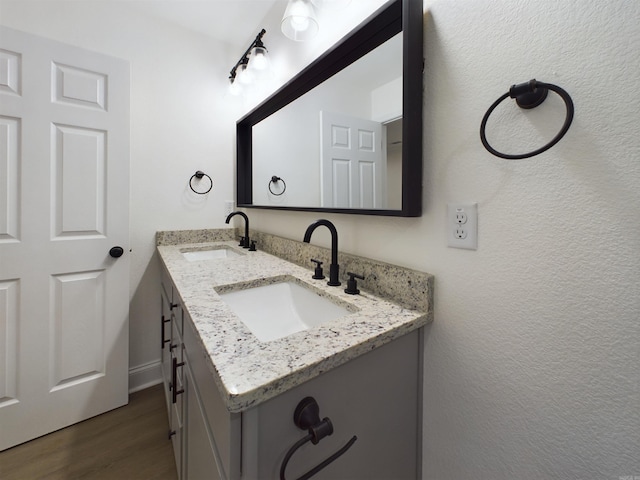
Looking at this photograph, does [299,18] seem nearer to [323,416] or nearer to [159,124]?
[159,124]

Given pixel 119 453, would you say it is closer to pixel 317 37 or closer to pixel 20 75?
pixel 20 75

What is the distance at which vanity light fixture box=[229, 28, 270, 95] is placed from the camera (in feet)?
5.21

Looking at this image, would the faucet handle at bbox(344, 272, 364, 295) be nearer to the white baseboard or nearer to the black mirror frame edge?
the black mirror frame edge

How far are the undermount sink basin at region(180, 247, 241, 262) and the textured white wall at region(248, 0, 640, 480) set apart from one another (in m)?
1.35

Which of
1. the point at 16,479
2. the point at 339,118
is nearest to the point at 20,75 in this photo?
the point at 339,118

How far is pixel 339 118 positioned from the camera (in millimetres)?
1092

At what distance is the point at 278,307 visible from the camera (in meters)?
1.05

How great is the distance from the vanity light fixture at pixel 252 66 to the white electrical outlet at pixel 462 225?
145cm

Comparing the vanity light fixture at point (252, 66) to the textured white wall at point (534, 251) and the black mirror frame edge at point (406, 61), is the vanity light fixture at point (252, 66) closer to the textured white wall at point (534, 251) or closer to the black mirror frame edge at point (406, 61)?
the black mirror frame edge at point (406, 61)

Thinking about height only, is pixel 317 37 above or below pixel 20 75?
above

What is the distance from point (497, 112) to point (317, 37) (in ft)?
3.10

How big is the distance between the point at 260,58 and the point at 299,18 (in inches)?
22.6

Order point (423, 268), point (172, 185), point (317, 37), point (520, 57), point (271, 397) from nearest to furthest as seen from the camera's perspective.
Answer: point (271, 397)
point (520, 57)
point (423, 268)
point (317, 37)
point (172, 185)

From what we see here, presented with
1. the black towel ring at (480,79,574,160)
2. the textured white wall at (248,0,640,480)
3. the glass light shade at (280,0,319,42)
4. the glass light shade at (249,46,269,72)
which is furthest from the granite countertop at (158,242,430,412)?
the glass light shade at (249,46,269,72)
